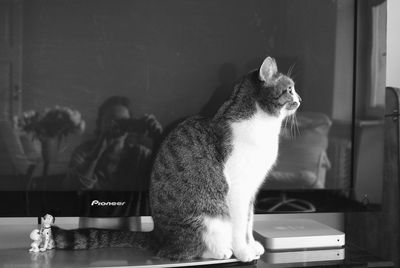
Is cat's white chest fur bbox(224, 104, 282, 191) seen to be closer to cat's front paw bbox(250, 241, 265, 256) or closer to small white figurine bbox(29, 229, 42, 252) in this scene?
cat's front paw bbox(250, 241, 265, 256)

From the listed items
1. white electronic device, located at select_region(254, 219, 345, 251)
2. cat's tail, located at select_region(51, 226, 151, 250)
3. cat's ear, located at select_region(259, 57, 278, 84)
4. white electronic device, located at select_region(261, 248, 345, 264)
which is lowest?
white electronic device, located at select_region(261, 248, 345, 264)

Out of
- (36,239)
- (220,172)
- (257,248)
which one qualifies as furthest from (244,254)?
(36,239)

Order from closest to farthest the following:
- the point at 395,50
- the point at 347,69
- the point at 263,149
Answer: the point at 263,149
the point at 347,69
the point at 395,50

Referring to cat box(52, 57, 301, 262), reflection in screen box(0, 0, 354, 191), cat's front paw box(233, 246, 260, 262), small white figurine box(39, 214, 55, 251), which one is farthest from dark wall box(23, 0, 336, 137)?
cat's front paw box(233, 246, 260, 262)

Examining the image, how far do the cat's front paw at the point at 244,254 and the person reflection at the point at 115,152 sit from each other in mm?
357

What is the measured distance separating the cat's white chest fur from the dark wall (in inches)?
7.7

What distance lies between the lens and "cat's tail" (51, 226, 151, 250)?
120 cm

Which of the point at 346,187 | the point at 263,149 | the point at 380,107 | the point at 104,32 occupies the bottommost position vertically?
the point at 346,187

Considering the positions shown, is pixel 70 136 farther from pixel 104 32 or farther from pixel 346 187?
pixel 346 187

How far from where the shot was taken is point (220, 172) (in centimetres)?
112

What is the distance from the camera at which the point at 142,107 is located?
49.1 inches

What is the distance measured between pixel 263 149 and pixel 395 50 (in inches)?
39.1

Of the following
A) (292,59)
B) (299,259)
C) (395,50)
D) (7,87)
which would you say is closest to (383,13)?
(292,59)

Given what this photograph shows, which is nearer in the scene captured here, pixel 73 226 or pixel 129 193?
pixel 129 193
